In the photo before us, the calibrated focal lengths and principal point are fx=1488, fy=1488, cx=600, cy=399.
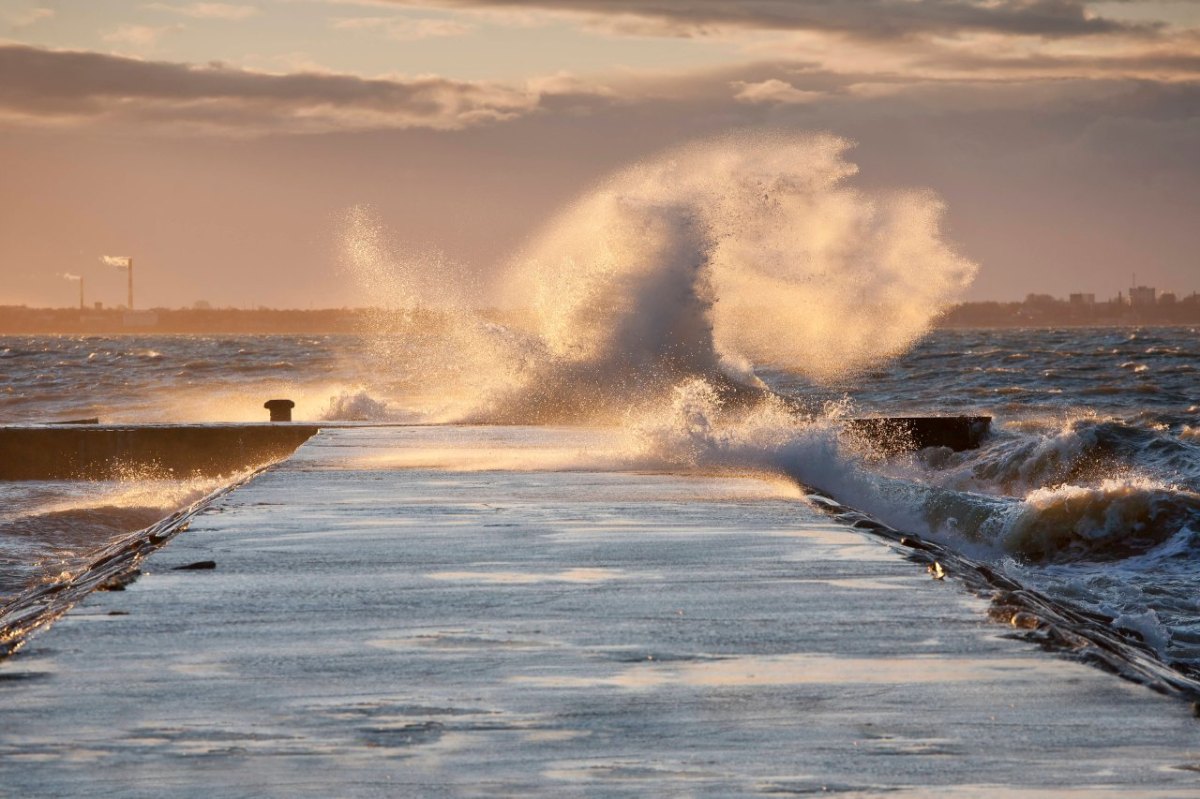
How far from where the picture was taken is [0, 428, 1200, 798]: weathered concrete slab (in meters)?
3.01

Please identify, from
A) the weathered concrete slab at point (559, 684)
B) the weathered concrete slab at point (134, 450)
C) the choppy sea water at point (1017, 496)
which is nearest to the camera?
the weathered concrete slab at point (559, 684)

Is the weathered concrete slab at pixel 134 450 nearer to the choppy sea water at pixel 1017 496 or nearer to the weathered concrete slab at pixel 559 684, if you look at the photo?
the choppy sea water at pixel 1017 496

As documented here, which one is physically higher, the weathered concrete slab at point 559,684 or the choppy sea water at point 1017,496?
the weathered concrete slab at point 559,684

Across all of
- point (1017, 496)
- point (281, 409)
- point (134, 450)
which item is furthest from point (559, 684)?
point (281, 409)

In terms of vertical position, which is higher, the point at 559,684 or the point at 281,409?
the point at 559,684

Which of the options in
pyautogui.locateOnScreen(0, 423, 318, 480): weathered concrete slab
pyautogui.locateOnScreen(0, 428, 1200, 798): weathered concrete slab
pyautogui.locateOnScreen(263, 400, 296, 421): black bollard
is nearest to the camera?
pyautogui.locateOnScreen(0, 428, 1200, 798): weathered concrete slab

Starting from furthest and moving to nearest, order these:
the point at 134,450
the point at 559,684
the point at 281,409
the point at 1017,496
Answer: the point at 281,409 < the point at 134,450 < the point at 1017,496 < the point at 559,684

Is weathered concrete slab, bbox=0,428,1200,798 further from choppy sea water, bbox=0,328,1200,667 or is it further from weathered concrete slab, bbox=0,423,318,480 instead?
weathered concrete slab, bbox=0,423,318,480

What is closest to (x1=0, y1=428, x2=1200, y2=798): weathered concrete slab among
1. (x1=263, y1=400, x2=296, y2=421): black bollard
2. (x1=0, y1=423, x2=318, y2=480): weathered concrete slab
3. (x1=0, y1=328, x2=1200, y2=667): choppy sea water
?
(x1=0, y1=328, x2=1200, y2=667): choppy sea water

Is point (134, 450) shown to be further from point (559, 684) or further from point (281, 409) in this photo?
point (559, 684)

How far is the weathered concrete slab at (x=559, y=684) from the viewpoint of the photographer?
3.01m

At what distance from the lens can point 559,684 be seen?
149 inches

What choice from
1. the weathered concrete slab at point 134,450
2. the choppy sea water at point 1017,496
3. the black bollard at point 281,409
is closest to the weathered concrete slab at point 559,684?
the choppy sea water at point 1017,496

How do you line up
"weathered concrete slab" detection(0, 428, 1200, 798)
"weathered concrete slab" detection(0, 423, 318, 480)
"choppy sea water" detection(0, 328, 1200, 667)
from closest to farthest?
1. "weathered concrete slab" detection(0, 428, 1200, 798)
2. "choppy sea water" detection(0, 328, 1200, 667)
3. "weathered concrete slab" detection(0, 423, 318, 480)
